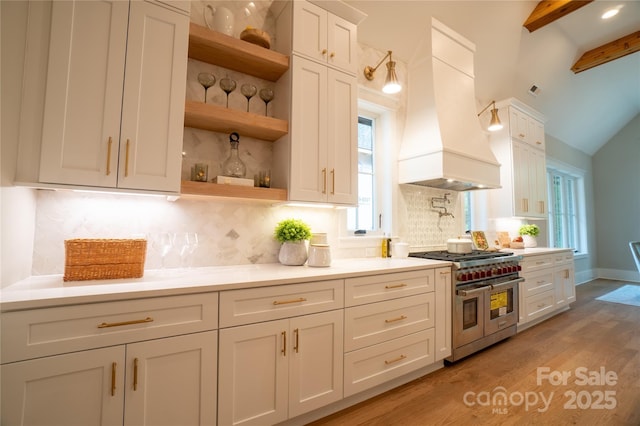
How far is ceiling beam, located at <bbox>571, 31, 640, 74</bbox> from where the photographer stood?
418cm

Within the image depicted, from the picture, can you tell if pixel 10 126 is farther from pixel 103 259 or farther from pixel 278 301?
pixel 278 301

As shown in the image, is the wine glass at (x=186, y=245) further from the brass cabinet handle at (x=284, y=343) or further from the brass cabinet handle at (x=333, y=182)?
the brass cabinet handle at (x=333, y=182)

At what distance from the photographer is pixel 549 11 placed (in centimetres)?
334

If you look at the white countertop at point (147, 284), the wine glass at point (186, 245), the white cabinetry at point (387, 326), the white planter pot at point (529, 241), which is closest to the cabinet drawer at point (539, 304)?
the white planter pot at point (529, 241)

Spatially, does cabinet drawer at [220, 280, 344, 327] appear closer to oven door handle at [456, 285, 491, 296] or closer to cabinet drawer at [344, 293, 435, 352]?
cabinet drawer at [344, 293, 435, 352]

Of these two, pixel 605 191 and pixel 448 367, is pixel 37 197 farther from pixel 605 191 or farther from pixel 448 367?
pixel 605 191

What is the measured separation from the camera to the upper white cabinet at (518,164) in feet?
13.4

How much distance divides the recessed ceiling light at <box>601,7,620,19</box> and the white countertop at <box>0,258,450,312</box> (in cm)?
528

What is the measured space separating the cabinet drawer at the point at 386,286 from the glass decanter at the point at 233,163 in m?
1.07

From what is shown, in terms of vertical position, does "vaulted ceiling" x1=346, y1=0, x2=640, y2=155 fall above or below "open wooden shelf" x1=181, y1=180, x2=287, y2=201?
above

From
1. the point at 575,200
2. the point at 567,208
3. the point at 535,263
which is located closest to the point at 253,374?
the point at 535,263

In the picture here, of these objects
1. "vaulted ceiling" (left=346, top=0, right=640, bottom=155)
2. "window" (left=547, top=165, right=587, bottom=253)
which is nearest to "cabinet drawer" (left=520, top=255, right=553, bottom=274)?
"vaulted ceiling" (left=346, top=0, right=640, bottom=155)

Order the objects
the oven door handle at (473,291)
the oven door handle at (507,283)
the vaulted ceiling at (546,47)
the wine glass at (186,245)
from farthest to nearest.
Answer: the vaulted ceiling at (546,47) → the oven door handle at (507,283) → the oven door handle at (473,291) → the wine glass at (186,245)

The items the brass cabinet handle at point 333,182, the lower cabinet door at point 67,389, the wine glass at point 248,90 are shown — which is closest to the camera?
the lower cabinet door at point 67,389
